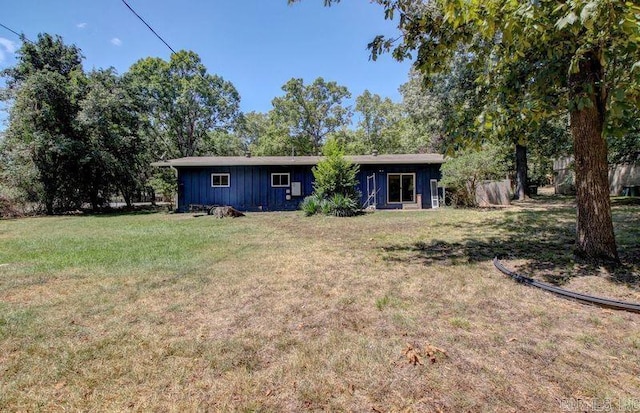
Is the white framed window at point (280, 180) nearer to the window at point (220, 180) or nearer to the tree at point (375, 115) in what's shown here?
the window at point (220, 180)

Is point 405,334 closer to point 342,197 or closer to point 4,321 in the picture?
point 4,321

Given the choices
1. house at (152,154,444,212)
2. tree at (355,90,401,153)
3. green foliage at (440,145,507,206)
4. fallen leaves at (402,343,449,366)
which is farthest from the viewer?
tree at (355,90,401,153)

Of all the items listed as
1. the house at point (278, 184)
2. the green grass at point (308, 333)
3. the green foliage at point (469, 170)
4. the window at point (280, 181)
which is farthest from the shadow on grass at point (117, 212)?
the green foliage at point (469, 170)

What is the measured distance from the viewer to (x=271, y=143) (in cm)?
3041

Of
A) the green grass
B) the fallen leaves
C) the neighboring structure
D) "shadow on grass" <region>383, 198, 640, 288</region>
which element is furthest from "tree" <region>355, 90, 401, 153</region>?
the fallen leaves

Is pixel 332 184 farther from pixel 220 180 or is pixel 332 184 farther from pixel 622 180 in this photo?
pixel 622 180

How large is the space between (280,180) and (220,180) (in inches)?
111

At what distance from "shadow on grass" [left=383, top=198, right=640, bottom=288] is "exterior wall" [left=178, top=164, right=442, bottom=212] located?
276 inches

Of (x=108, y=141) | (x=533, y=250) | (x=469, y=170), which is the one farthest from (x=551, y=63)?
(x=108, y=141)

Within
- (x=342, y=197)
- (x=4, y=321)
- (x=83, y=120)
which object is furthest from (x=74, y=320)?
(x=83, y=120)

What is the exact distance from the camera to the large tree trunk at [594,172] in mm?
4105

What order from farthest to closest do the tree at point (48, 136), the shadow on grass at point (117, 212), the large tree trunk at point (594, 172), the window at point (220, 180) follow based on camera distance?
the window at point (220, 180) < the shadow on grass at point (117, 212) < the tree at point (48, 136) < the large tree trunk at point (594, 172)

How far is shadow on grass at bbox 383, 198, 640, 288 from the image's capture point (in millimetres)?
3941

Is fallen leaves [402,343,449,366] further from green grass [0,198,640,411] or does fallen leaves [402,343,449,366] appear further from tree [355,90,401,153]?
tree [355,90,401,153]
